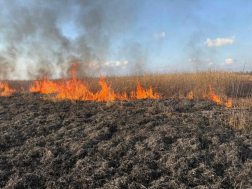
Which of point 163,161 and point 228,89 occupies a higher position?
point 228,89

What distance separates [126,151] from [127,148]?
0.29ft

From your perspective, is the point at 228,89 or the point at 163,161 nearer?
the point at 163,161

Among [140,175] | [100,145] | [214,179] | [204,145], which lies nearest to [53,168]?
[100,145]

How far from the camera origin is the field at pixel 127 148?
2.19 metres

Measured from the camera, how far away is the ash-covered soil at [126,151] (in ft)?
7.14

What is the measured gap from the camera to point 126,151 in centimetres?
283

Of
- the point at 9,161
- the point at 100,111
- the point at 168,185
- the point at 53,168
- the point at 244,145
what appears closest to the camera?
the point at 168,185

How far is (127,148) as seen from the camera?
115 inches

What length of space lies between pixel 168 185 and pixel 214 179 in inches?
24.2

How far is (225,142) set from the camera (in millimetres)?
3096

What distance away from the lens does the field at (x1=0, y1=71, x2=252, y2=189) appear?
2186mm

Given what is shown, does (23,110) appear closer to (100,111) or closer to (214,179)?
(100,111)

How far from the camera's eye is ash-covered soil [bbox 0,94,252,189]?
218 centimetres

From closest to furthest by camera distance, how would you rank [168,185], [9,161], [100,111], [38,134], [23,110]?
[168,185] < [9,161] < [38,134] < [100,111] < [23,110]
